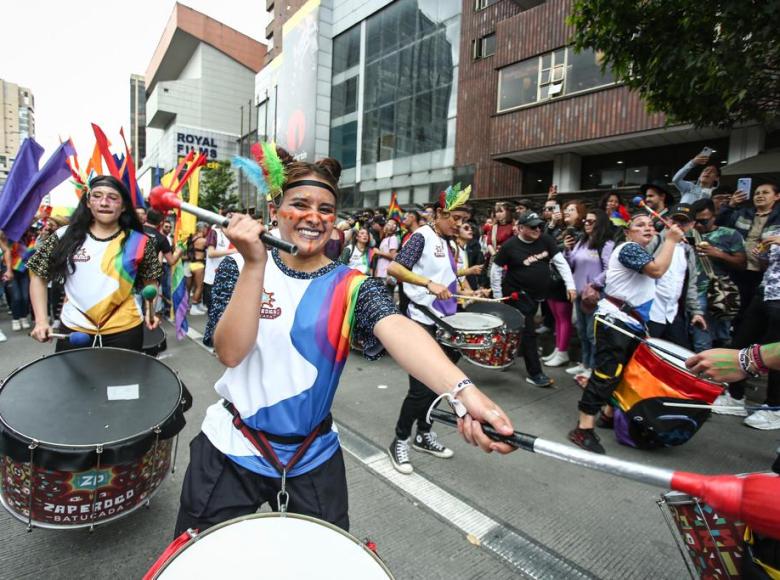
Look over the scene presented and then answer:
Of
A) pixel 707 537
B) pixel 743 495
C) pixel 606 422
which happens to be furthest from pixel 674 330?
pixel 743 495

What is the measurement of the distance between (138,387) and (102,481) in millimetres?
425

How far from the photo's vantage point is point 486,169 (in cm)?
1962

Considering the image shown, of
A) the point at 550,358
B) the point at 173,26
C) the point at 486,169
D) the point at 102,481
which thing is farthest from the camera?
the point at 173,26

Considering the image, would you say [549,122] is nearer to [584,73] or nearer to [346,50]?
[584,73]

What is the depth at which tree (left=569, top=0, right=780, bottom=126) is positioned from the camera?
14.1 ft

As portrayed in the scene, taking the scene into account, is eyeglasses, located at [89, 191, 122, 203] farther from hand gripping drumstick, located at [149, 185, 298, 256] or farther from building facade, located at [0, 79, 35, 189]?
building facade, located at [0, 79, 35, 189]

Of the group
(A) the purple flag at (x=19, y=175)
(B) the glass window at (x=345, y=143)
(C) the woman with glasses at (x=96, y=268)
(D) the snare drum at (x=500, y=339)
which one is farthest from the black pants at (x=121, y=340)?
(B) the glass window at (x=345, y=143)

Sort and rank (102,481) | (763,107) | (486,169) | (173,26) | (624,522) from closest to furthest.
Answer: (102,481)
(624,522)
(763,107)
(486,169)
(173,26)

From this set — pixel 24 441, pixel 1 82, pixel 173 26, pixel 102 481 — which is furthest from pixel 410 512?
pixel 1 82

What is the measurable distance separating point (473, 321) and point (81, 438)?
3.03 meters

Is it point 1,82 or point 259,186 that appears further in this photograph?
point 1,82

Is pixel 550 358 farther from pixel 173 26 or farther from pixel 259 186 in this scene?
pixel 173 26

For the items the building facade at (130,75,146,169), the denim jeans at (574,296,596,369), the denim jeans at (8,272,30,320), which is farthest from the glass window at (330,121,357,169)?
the building facade at (130,75,146,169)

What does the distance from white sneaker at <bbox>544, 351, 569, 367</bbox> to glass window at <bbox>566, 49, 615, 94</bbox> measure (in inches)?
452
